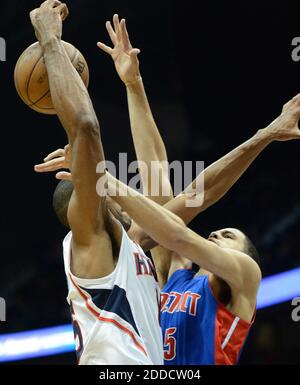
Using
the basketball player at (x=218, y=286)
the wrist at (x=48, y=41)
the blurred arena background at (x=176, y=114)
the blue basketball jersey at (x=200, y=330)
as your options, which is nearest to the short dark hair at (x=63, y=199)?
the basketball player at (x=218, y=286)

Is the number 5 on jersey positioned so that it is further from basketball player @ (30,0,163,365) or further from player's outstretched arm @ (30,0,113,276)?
player's outstretched arm @ (30,0,113,276)

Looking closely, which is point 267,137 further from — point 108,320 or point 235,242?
point 108,320

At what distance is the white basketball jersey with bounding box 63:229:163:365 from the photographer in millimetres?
3021

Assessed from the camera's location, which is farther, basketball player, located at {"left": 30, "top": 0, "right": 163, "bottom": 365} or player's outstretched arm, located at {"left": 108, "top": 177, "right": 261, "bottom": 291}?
player's outstretched arm, located at {"left": 108, "top": 177, "right": 261, "bottom": 291}

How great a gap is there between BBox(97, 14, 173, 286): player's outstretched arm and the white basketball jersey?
0.94m

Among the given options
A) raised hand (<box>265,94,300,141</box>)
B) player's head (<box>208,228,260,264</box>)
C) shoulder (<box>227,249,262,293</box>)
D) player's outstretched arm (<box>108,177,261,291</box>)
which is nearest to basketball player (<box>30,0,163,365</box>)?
player's outstretched arm (<box>108,177,261,291</box>)

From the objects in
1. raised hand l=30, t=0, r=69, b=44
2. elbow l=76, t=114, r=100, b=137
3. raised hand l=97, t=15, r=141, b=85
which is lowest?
elbow l=76, t=114, r=100, b=137

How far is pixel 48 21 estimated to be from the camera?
3.23m

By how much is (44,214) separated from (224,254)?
4540 millimetres

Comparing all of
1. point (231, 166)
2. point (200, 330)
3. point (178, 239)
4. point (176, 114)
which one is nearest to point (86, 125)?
point (178, 239)

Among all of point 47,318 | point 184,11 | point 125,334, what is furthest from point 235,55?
point 125,334

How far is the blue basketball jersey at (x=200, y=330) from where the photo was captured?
148 inches

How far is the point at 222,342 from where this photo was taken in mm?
3797

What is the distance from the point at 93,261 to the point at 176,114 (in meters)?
5.32
